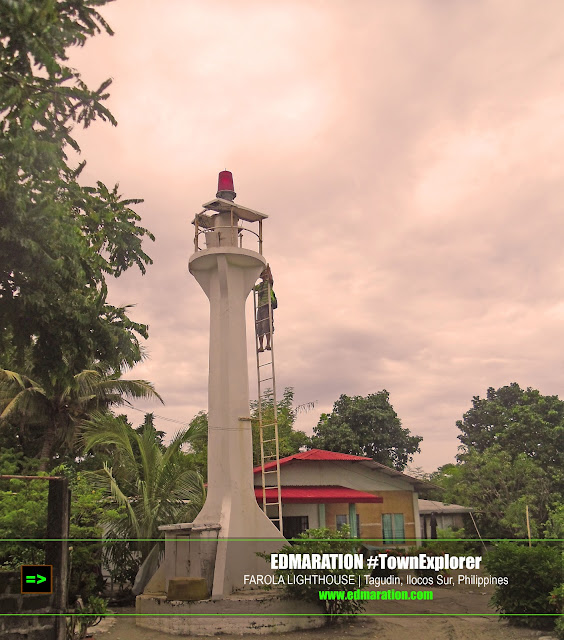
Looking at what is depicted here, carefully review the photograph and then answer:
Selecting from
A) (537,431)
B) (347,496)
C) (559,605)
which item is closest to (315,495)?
(347,496)

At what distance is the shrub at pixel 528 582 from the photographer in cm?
1323

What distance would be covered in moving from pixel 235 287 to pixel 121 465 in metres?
9.26

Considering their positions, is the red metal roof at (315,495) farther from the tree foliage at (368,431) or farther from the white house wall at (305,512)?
the tree foliage at (368,431)

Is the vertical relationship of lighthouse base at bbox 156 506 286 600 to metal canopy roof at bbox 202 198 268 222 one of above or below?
below

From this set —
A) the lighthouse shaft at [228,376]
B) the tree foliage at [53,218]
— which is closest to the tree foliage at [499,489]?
the lighthouse shaft at [228,376]

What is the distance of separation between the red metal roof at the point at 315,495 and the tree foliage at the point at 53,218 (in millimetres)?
8534

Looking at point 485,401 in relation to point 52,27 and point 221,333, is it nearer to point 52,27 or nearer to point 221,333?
point 221,333

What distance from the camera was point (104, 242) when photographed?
41.9ft

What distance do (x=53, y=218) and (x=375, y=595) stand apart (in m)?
13.0

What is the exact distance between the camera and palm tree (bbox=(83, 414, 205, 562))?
17812 millimetres

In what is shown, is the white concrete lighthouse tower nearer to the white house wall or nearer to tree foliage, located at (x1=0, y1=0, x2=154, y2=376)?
tree foliage, located at (x1=0, y1=0, x2=154, y2=376)

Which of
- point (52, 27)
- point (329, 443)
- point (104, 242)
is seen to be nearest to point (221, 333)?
point (104, 242)

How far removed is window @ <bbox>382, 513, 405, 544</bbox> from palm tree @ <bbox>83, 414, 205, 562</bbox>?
841cm

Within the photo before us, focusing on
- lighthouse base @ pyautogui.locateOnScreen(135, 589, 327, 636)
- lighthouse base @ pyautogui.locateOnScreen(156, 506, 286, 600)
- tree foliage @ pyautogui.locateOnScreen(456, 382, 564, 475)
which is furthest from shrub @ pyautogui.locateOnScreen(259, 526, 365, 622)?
tree foliage @ pyautogui.locateOnScreen(456, 382, 564, 475)
